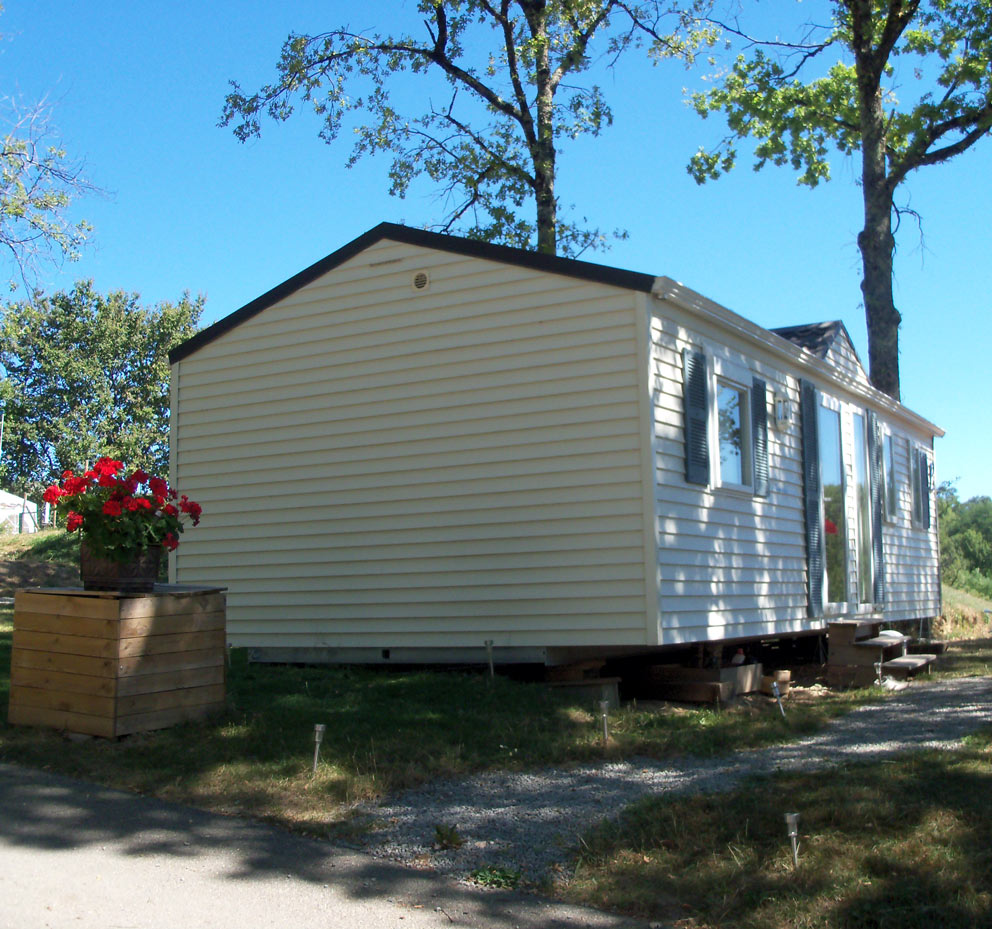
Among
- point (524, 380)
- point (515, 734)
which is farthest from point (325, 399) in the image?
point (515, 734)

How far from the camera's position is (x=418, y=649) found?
9.50 meters

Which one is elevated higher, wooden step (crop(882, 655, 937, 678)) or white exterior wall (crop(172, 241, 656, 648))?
white exterior wall (crop(172, 241, 656, 648))

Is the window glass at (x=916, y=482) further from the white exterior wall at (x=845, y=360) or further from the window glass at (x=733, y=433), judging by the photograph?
the window glass at (x=733, y=433)

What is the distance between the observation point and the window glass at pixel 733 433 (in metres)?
9.73

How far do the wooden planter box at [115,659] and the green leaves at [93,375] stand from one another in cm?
3908

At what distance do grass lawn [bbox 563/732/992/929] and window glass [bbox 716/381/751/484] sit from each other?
458 cm

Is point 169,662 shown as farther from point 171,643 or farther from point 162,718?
point 162,718

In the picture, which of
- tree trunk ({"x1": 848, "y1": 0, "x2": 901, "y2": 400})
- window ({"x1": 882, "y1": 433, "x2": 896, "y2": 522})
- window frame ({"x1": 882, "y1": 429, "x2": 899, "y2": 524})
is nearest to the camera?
window frame ({"x1": 882, "y1": 429, "x2": 899, "y2": 524})

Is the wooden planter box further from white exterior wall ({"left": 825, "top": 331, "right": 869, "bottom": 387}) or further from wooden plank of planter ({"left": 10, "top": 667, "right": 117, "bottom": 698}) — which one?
white exterior wall ({"left": 825, "top": 331, "right": 869, "bottom": 387})

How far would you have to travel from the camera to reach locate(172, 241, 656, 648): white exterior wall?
28.1 feet

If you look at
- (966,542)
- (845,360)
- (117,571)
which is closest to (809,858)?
(117,571)

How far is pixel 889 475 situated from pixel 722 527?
6.11m

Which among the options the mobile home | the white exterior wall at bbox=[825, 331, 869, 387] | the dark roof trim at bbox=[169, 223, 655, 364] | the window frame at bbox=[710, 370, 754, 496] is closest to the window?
the white exterior wall at bbox=[825, 331, 869, 387]

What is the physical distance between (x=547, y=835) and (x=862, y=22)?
17038 mm
